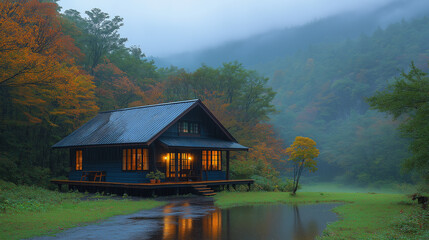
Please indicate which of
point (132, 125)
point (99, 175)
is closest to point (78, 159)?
point (99, 175)

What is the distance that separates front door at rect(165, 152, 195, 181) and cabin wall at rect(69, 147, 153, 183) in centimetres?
217

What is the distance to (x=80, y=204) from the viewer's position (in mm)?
20312

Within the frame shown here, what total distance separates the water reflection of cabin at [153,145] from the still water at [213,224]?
316 inches

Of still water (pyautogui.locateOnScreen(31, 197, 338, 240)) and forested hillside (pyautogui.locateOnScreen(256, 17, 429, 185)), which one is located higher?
forested hillside (pyautogui.locateOnScreen(256, 17, 429, 185))

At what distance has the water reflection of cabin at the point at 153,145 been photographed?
27156mm

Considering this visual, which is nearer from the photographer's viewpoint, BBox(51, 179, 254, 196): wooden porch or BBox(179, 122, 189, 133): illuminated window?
BBox(51, 179, 254, 196): wooden porch

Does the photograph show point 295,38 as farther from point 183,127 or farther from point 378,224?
point 378,224

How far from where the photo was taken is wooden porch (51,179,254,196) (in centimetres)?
2519

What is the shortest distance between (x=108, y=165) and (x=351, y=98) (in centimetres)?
6672

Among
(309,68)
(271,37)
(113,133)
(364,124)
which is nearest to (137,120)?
(113,133)

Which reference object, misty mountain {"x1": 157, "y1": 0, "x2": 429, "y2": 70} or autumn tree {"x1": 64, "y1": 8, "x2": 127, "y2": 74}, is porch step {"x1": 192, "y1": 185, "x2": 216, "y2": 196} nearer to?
autumn tree {"x1": 64, "y1": 8, "x2": 127, "y2": 74}

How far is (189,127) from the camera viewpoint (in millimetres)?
30688

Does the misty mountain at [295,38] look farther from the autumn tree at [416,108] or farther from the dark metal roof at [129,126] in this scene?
the autumn tree at [416,108]

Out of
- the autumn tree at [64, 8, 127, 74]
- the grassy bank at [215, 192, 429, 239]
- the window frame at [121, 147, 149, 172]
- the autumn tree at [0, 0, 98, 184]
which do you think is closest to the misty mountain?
the autumn tree at [64, 8, 127, 74]
